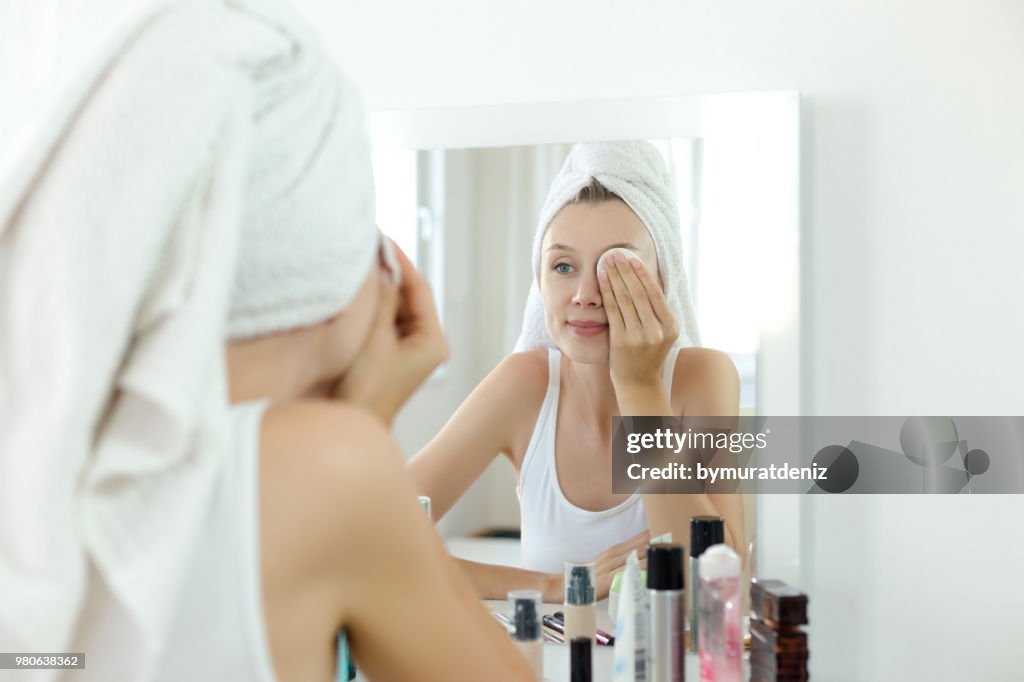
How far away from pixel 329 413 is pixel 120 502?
0.14m

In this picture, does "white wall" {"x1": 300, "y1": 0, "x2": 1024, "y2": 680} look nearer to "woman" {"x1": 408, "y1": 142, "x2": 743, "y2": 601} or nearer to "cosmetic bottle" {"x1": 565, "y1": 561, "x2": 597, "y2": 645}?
"woman" {"x1": 408, "y1": 142, "x2": 743, "y2": 601}

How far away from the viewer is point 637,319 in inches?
43.2

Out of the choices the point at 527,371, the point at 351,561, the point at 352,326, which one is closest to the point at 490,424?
the point at 527,371

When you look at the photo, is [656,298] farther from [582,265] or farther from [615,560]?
[615,560]

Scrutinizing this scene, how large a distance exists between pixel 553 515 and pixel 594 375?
0.60 ft

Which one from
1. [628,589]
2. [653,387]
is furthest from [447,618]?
[653,387]

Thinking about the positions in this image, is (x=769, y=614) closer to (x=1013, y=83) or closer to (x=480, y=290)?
(x=480, y=290)

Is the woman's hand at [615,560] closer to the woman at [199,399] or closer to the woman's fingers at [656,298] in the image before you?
the woman's fingers at [656,298]

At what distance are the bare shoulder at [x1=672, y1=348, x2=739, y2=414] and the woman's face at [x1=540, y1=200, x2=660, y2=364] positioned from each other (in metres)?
0.10

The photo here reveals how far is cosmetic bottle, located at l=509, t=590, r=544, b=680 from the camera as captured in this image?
39.6 inches

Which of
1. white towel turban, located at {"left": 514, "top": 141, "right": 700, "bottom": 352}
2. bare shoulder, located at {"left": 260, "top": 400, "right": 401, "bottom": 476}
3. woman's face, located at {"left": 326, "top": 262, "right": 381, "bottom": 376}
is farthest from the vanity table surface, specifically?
bare shoulder, located at {"left": 260, "top": 400, "right": 401, "bottom": 476}

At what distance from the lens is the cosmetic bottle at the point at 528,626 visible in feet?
3.30

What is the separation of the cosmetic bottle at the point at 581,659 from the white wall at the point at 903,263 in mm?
310

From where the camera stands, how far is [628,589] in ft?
3.29
